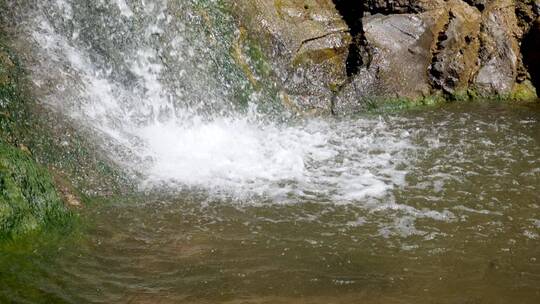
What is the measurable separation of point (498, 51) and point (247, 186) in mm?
5749

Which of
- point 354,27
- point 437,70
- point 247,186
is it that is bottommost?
point 247,186

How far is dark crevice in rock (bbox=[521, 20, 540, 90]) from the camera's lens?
9320 millimetres

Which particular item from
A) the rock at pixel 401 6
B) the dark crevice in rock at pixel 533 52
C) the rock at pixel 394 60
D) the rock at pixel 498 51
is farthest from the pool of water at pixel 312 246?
the dark crevice in rock at pixel 533 52

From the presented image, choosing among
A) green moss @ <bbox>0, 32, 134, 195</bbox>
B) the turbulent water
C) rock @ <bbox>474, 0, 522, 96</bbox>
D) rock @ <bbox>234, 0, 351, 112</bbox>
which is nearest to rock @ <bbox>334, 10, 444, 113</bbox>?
rock @ <bbox>234, 0, 351, 112</bbox>

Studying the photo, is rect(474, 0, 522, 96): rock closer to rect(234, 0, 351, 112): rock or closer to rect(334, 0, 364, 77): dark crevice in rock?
rect(334, 0, 364, 77): dark crevice in rock

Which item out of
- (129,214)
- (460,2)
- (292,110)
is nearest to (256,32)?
(292,110)

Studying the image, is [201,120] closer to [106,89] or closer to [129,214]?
[106,89]

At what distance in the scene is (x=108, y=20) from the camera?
23.7 ft

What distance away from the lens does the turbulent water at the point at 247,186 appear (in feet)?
12.6

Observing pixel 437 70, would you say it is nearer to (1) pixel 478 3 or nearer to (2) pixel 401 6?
(2) pixel 401 6

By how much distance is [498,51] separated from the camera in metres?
9.20

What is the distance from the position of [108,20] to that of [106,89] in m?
1.07

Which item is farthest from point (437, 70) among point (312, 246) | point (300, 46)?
point (312, 246)

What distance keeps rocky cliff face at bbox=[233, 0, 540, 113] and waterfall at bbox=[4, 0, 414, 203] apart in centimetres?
63
